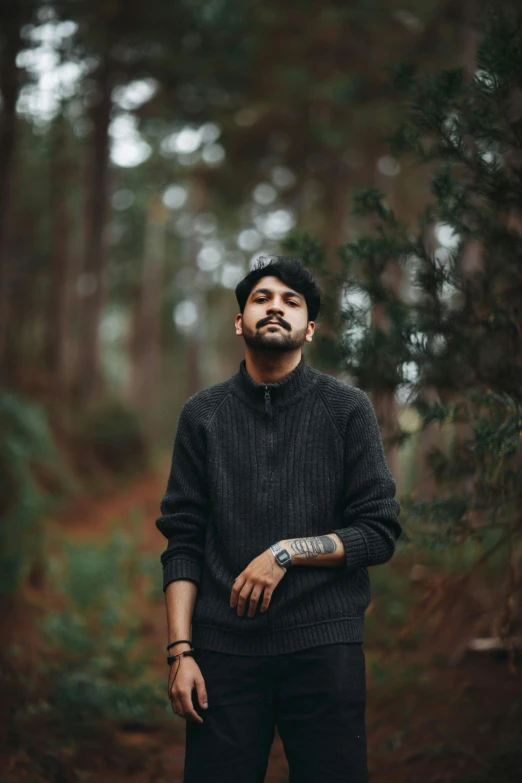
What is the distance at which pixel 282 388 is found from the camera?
116 inches

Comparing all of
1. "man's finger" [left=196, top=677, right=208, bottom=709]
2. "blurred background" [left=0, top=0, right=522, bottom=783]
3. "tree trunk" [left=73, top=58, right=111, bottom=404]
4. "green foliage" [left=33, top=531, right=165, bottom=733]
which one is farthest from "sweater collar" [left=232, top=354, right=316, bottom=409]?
"tree trunk" [left=73, top=58, right=111, bottom=404]

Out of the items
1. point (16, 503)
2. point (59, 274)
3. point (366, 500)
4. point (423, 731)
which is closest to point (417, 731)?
point (423, 731)

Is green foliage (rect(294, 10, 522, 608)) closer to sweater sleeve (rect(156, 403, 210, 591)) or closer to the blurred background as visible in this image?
the blurred background

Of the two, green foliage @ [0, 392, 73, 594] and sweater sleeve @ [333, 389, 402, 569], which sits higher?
green foliage @ [0, 392, 73, 594]

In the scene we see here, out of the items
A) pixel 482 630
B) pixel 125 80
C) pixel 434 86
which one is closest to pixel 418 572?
pixel 482 630

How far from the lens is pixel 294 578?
275 cm

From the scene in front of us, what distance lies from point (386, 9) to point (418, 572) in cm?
842

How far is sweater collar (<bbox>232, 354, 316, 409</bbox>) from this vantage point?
2953mm

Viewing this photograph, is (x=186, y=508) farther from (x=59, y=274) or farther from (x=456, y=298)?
(x=59, y=274)

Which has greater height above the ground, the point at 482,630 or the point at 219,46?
the point at 219,46

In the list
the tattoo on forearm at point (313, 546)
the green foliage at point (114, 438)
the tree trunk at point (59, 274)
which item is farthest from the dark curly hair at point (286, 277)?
the tree trunk at point (59, 274)

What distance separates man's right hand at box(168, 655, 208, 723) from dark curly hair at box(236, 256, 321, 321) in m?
1.38

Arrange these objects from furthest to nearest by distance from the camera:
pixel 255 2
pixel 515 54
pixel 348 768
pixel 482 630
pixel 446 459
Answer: pixel 255 2 → pixel 482 630 → pixel 446 459 → pixel 515 54 → pixel 348 768

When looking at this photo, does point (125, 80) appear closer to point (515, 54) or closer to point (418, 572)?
point (418, 572)
